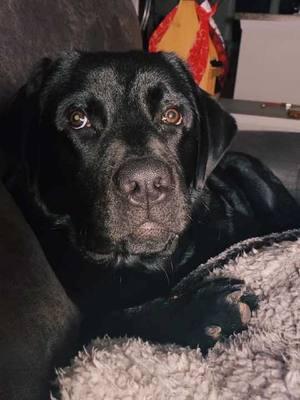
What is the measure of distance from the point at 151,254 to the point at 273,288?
0.34m

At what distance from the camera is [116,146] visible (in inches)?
40.6

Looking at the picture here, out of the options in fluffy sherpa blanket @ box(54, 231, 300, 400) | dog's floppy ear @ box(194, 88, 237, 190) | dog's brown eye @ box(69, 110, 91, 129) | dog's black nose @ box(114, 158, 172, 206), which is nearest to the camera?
fluffy sherpa blanket @ box(54, 231, 300, 400)

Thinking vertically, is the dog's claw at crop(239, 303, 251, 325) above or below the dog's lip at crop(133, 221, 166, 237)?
below

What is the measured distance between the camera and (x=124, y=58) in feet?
3.86

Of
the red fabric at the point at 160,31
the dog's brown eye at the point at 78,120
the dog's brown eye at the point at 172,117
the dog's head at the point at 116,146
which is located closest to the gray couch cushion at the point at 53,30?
the dog's head at the point at 116,146

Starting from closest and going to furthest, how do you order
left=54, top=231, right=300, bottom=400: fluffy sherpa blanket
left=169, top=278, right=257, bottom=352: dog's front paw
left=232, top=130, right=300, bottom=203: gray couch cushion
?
left=54, top=231, right=300, bottom=400: fluffy sherpa blanket < left=169, top=278, right=257, bottom=352: dog's front paw < left=232, top=130, right=300, bottom=203: gray couch cushion

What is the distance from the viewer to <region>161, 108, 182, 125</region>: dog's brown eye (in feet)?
3.87

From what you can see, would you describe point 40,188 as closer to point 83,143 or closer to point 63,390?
point 83,143

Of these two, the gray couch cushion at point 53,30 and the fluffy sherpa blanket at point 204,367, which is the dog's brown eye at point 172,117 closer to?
the gray couch cushion at point 53,30

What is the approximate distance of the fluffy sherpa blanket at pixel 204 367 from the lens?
0.66 metres

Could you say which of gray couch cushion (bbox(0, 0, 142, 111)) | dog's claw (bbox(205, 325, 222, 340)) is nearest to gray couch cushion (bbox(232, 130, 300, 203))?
gray couch cushion (bbox(0, 0, 142, 111))

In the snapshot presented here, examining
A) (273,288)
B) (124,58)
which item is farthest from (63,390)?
(124,58)

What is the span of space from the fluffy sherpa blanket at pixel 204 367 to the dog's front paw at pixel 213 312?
2 cm

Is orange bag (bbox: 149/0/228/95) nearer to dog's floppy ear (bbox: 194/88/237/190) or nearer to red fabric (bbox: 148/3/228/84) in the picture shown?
red fabric (bbox: 148/3/228/84)
